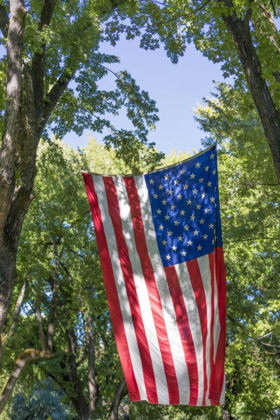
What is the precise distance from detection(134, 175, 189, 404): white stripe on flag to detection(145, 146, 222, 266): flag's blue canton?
8 centimetres

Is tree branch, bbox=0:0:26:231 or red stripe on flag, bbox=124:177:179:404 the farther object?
tree branch, bbox=0:0:26:231

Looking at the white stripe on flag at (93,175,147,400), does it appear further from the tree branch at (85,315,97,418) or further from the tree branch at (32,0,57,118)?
the tree branch at (85,315,97,418)

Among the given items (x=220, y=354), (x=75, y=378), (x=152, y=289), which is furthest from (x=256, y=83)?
(x=75, y=378)

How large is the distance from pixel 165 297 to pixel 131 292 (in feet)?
1.56

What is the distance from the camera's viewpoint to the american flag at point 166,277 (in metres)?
6.23

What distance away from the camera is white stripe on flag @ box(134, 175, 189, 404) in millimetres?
6211

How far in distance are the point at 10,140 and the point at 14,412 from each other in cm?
2625

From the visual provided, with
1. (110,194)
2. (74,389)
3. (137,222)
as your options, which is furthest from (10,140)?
(74,389)

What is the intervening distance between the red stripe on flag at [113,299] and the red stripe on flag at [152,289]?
1.47ft

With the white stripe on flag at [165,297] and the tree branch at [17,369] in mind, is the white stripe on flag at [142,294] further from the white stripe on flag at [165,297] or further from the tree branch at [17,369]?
the tree branch at [17,369]

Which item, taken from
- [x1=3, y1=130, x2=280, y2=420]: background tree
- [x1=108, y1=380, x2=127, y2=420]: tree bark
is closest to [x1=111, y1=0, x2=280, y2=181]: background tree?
[x1=3, y1=130, x2=280, y2=420]: background tree

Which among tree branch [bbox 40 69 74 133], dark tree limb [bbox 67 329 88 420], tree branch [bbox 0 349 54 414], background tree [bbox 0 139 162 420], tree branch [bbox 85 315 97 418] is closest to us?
tree branch [bbox 40 69 74 133]

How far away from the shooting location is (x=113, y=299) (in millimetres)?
6535

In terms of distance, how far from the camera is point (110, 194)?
7020 millimetres
